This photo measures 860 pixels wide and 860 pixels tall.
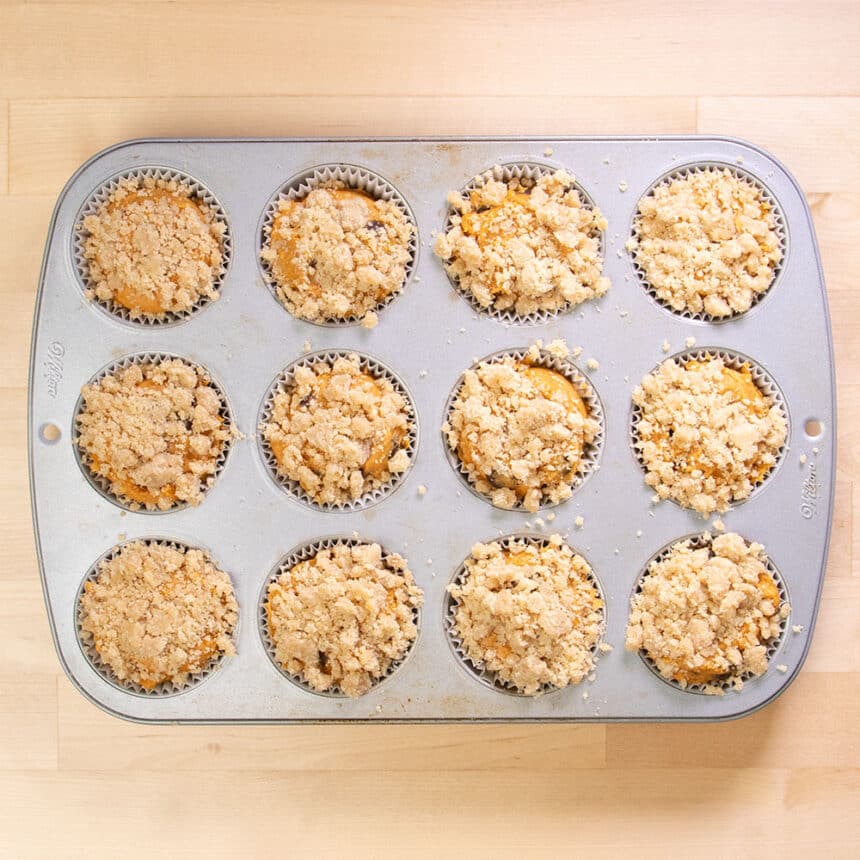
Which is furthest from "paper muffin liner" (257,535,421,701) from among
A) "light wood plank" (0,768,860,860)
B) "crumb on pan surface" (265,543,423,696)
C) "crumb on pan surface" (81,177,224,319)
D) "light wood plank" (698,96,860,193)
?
"light wood plank" (698,96,860,193)

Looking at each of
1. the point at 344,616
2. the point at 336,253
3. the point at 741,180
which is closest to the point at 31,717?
the point at 344,616

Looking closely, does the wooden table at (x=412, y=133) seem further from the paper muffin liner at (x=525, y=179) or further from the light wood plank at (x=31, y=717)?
the paper muffin liner at (x=525, y=179)

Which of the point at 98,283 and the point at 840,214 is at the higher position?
the point at 840,214

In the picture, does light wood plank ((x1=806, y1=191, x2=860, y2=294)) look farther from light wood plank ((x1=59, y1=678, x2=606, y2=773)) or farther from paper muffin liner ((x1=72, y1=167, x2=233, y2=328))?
Result: paper muffin liner ((x1=72, y1=167, x2=233, y2=328))

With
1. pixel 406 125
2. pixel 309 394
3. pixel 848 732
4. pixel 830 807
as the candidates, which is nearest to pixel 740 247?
pixel 406 125

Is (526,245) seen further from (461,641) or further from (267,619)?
(267,619)

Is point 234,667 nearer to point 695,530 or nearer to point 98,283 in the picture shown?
point 98,283
